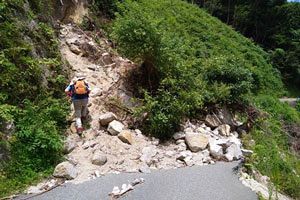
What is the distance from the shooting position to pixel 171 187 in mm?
7078

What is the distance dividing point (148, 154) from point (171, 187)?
1.55 m

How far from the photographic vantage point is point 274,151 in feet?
35.8

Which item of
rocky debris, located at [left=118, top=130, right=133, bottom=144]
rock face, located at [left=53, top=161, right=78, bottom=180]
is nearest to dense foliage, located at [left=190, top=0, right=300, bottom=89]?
rocky debris, located at [left=118, top=130, right=133, bottom=144]

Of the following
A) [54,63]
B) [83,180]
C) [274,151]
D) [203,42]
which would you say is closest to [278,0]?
[203,42]

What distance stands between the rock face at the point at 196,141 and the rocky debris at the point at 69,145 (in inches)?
111

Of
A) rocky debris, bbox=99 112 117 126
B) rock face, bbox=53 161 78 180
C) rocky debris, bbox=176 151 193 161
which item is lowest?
rocky debris, bbox=176 151 193 161

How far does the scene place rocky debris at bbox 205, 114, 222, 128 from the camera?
1050 cm

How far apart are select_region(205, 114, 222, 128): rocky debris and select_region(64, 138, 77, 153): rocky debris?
399cm

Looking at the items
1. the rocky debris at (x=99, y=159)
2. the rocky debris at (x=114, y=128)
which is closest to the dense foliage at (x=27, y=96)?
the rocky debris at (x=99, y=159)

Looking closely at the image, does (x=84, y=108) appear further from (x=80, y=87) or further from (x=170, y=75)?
(x=170, y=75)

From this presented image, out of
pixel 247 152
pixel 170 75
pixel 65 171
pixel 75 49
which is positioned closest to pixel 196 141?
pixel 247 152

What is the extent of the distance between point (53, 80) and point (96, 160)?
3123 millimetres

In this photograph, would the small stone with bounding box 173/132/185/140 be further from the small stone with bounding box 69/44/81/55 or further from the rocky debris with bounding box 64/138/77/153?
the small stone with bounding box 69/44/81/55

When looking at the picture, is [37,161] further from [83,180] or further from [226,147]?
[226,147]
